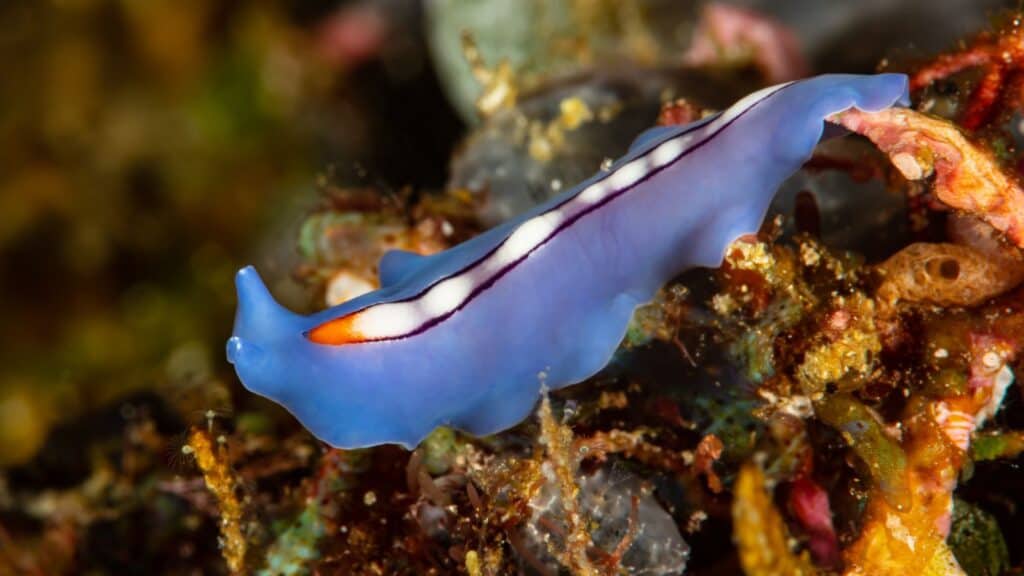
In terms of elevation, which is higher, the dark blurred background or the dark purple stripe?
the dark blurred background

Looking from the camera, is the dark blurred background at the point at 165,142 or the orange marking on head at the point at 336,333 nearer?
the orange marking on head at the point at 336,333

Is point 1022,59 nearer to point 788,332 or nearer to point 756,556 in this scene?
point 788,332

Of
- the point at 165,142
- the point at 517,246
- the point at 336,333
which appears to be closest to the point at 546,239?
the point at 517,246

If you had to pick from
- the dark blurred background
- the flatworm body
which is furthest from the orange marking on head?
the dark blurred background

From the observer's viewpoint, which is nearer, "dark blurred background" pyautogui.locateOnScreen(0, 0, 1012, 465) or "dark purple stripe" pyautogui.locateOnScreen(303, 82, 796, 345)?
"dark purple stripe" pyautogui.locateOnScreen(303, 82, 796, 345)

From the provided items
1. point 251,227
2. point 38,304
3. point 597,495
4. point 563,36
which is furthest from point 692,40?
point 38,304

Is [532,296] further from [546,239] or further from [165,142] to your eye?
[165,142]

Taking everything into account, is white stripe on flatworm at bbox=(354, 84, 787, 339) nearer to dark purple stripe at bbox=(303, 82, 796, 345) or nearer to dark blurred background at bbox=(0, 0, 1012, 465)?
dark purple stripe at bbox=(303, 82, 796, 345)

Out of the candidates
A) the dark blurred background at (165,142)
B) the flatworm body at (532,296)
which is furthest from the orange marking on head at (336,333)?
the dark blurred background at (165,142)

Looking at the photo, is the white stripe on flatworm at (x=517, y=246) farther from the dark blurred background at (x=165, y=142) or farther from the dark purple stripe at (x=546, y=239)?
the dark blurred background at (x=165, y=142)
